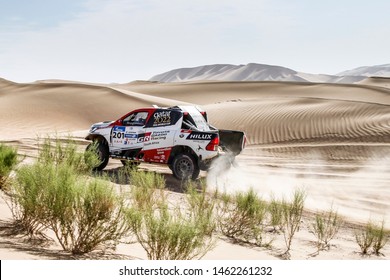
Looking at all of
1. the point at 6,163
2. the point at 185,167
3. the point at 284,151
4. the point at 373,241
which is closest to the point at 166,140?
the point at 185,167

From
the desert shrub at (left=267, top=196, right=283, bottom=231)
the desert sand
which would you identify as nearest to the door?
the desert sand

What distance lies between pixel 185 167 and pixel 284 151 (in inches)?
395

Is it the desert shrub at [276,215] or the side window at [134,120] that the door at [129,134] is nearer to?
the side window at [134,120]

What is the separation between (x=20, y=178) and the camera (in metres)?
6.69

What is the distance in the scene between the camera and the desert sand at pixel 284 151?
7.75 metres

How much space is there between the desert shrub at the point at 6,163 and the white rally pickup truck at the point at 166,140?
3.01 meters

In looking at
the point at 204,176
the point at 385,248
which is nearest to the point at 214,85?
the point at 204,176

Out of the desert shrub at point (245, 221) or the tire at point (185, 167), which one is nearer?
the desert shrub at point (245, 221)

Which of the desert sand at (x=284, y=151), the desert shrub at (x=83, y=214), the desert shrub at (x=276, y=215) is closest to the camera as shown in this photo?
the desert shrub at (x=83, y=214)

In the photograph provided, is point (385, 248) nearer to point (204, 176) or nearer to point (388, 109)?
point (204, 176)

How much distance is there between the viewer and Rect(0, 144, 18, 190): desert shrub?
9.01 metres

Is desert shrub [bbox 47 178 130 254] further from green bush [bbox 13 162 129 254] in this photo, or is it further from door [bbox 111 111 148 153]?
door [bbox 111 111 148 153]

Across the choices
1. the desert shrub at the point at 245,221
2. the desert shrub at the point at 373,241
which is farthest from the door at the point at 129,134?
the desert shrub at the point at 373,241

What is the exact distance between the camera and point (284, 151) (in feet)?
70.0
